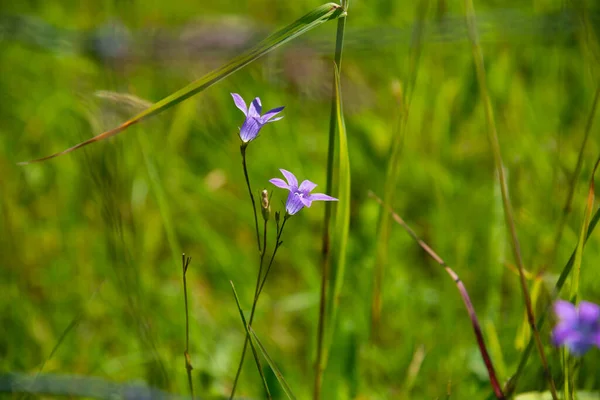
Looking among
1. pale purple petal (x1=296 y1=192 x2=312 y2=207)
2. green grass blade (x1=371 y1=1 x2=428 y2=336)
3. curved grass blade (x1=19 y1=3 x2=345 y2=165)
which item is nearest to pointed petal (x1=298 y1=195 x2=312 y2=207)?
pale purple petal (x1=296 y1=192 x2=312 y2=207)

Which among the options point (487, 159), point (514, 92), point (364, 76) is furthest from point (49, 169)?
point (514, 92)

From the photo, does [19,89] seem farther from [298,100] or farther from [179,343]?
[179,343]

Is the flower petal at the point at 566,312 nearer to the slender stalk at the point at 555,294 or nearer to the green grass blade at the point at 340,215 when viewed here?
the slender stalk at the point at 555,294

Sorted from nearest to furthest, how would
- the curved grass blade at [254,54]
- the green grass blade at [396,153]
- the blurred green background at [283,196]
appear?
the curved grass blade at [254,54]
the green grass blade at [396,153]
the blurred green background at [283,196]

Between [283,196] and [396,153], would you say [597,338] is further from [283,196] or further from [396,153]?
[283,196]

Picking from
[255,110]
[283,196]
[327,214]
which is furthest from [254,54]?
[283,196]

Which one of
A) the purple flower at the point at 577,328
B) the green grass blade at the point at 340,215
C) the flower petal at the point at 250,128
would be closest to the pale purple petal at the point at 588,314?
the purple flower at the point at 577,328
